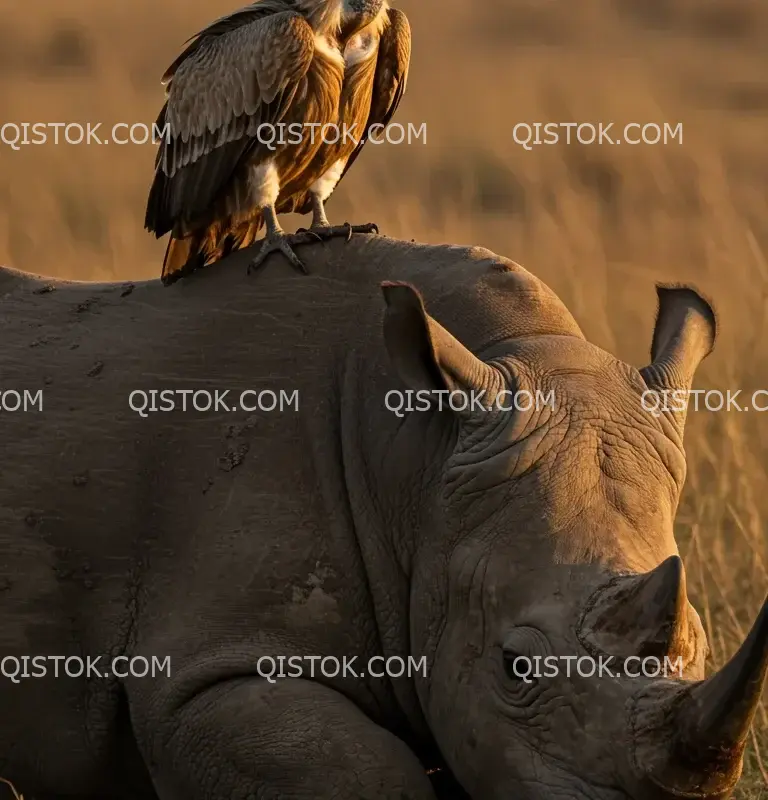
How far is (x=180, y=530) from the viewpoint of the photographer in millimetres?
5590

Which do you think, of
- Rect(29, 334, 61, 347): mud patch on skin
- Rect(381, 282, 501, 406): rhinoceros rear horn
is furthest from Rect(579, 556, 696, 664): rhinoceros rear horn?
Rect(29, 334, 61, 347): mud patch on skin

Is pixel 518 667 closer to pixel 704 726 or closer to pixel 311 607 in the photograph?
pixel 704 726

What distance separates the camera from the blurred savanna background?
34.6 feet

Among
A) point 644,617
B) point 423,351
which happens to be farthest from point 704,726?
point 423,351

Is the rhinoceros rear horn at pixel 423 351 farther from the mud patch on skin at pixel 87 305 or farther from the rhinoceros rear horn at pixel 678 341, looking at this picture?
the mud patch on skin at pixel 87 305

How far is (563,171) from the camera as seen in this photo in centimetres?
1594

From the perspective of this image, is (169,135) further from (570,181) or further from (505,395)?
(570,181)

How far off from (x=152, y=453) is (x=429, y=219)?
9.08 meters

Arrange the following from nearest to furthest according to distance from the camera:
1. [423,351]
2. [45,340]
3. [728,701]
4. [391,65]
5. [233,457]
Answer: [728,701] → [423,351] → [233,457] → [45,340] → [391,65]

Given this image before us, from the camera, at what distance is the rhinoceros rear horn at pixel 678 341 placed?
551cm

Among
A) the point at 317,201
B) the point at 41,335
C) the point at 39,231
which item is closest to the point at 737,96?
the point at 39,231

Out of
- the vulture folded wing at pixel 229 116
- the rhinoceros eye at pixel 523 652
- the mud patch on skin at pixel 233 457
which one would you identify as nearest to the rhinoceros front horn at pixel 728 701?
Result: the rhinoceros eye at pixel 523 652

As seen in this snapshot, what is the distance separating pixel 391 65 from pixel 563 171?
352 inches

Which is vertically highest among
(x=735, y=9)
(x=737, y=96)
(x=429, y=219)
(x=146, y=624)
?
(x=735, y=9)
